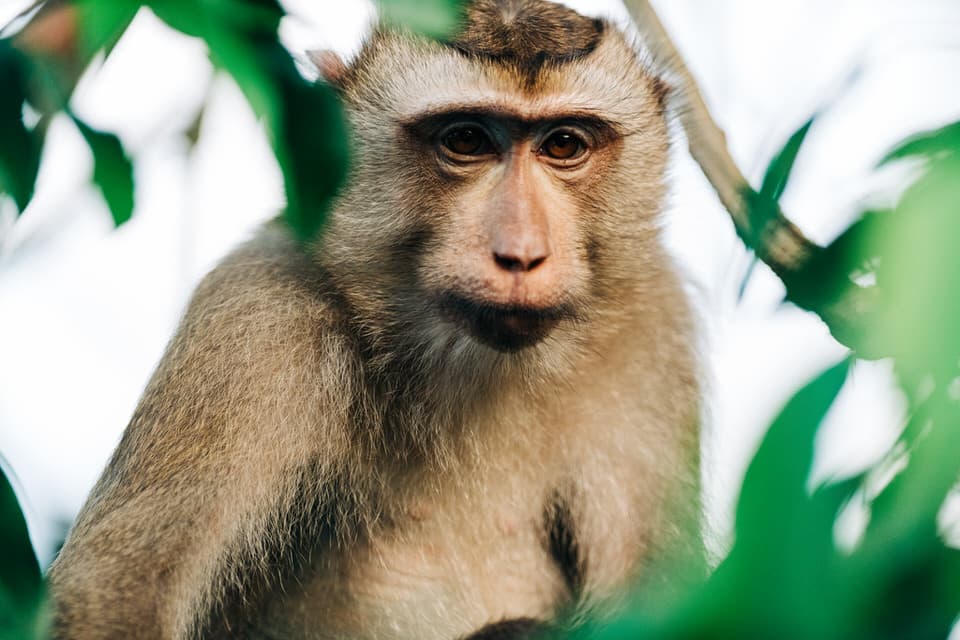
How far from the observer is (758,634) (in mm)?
1329

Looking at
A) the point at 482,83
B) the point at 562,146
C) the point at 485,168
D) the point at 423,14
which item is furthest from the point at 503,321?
the point at 423,14

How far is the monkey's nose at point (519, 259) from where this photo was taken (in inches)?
176

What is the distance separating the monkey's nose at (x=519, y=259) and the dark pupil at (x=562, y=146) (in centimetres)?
87

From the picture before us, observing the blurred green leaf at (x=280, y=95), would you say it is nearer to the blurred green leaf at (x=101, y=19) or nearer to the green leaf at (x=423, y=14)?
the blurred green leaf at (x=101, y=19)

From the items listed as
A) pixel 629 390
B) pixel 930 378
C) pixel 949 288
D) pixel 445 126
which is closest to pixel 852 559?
pixel 930 378

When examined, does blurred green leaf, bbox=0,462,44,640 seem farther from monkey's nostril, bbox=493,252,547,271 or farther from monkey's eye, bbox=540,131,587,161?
monkey's eye, bbox=540,131,587,161

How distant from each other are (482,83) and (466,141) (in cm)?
27

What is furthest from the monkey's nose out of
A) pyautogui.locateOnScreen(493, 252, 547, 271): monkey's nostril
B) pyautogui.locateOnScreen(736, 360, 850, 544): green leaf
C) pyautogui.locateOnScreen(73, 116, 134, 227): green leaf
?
pyautogui.locateOnScreen(736, 360, 850, 544): green leaf

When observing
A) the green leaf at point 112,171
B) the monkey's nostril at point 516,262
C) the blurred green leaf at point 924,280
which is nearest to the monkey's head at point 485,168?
the monkey's nostril at point 516,262

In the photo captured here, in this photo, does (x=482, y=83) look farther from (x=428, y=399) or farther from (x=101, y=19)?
(x=101, y=19)

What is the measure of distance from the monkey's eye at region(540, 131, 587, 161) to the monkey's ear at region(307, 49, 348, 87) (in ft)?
3.19

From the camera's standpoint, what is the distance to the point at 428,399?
17.4 feet

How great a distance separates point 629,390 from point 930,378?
435 cm

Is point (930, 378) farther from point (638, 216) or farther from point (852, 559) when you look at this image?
point (638, 216)
